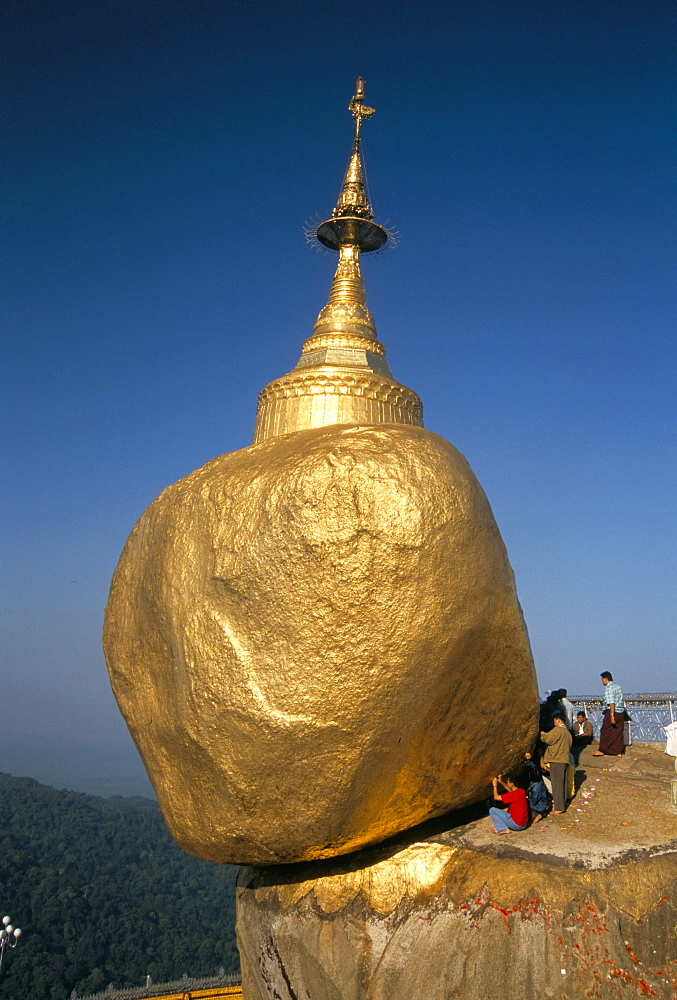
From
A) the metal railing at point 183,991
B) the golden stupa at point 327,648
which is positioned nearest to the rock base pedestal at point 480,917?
the golden stupa at point 327,648

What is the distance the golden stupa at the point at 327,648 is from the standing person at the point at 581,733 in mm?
4515

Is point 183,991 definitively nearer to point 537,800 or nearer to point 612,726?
point 612,726

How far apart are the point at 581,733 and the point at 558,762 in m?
4.48

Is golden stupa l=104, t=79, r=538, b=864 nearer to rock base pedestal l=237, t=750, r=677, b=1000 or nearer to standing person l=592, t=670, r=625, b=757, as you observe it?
rock base pedestal l=237, t=750, r=677, b=1000

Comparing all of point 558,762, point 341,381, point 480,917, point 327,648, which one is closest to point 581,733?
point 558,762

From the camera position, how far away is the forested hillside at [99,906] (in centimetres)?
2667

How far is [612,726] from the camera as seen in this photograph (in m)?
9.84

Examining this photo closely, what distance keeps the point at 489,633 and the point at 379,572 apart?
113 cm

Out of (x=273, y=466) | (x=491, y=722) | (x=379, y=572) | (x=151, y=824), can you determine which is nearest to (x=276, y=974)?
(x=491, y=722)

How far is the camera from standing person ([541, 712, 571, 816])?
273 inches

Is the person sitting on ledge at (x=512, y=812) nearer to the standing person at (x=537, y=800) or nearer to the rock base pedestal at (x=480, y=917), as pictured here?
the rock base pedestal at (x=480, y=917)

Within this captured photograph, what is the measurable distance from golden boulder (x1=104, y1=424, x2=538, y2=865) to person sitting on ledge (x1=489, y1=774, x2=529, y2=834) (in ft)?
1.19

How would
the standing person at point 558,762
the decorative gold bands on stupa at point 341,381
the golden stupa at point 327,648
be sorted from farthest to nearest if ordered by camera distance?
1. the decorative gold bands on stupa at point 341,381
2. the standing person at point 558,762
3. the golden stupa at point 327,648

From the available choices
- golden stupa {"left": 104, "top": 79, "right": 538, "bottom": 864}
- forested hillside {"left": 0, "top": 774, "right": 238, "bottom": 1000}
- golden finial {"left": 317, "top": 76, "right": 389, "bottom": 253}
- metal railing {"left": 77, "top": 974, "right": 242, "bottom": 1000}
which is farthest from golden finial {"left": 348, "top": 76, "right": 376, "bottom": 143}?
forested hillside {"left": 0, "top": 774, "right": 238, "bottom": 1000}
